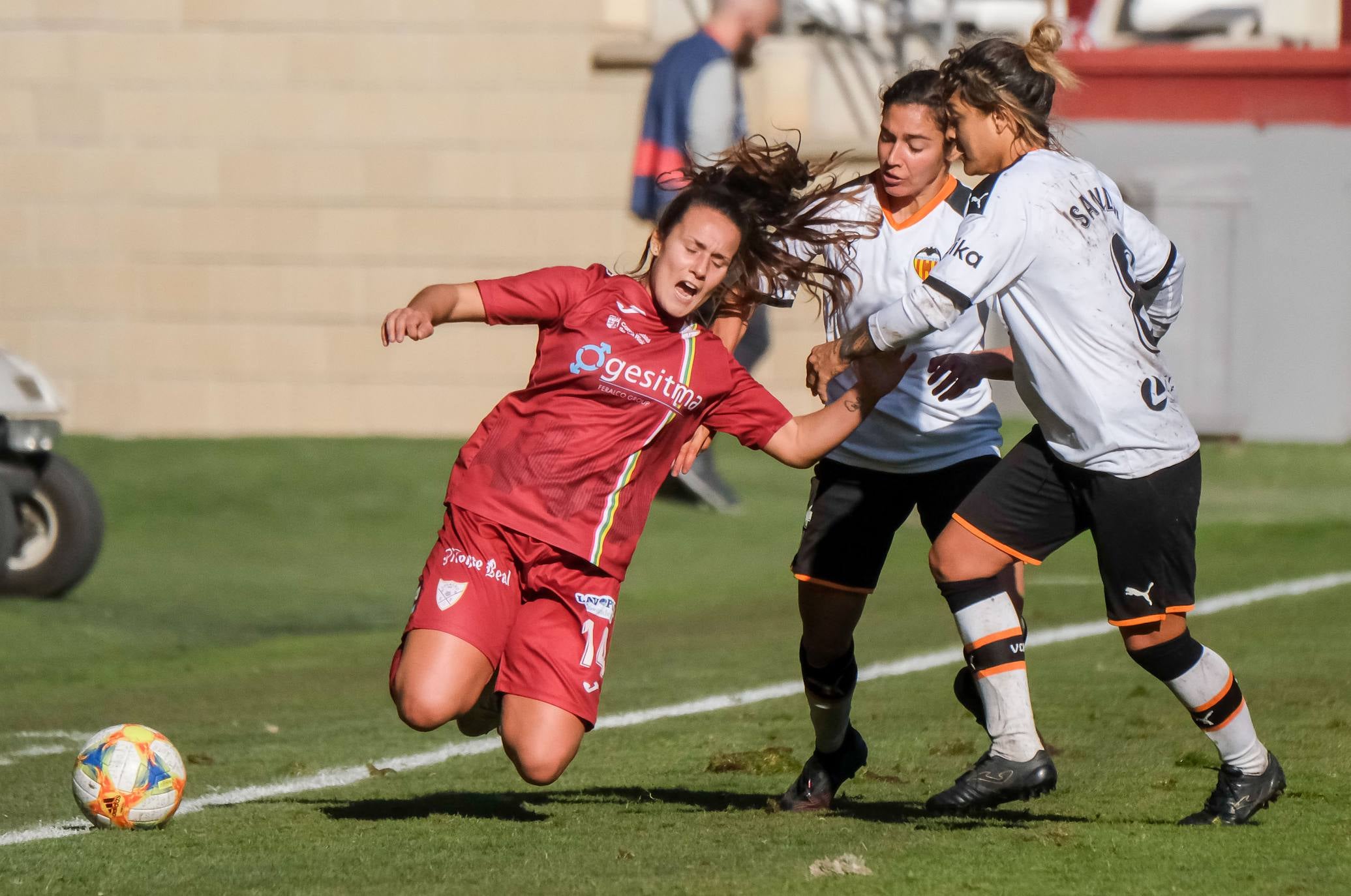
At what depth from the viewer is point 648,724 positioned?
6973 millimetres

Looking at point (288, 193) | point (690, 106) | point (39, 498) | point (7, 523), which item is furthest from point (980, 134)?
point (288, 193)

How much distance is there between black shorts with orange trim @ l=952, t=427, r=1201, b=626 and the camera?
4.72 m

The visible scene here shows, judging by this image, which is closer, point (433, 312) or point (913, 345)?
point (433, 312)

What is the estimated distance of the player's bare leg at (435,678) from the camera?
5.05 meters

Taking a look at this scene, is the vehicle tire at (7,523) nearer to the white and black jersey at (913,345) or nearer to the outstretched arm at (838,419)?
the white and black jersey at (913,345)

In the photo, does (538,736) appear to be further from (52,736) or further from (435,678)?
(52,736)

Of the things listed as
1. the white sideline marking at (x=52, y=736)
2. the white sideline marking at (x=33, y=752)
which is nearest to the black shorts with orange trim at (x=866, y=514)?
the white sideline marking at (x=33, y=752)

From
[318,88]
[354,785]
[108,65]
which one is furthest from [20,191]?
[354,785]

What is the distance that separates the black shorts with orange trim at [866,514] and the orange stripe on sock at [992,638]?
0.44 metres

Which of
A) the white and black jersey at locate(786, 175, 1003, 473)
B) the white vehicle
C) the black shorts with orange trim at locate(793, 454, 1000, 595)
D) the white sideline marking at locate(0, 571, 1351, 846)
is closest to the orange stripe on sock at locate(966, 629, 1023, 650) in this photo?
the black shorts with orange trim at locate(793, 454, 1000, 595)

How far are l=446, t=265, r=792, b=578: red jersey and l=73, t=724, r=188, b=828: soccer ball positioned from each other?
1080 mm

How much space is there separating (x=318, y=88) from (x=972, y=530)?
42.2 feet

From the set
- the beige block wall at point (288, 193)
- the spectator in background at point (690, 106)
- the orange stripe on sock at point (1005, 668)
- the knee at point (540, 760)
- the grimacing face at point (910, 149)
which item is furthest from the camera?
the beige block wall at point (288, 193)

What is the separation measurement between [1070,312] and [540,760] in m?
1.80
